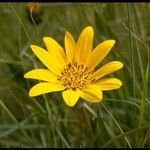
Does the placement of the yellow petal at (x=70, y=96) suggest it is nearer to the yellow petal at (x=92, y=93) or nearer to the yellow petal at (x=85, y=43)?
the yellow petal at (x=92, y=93)

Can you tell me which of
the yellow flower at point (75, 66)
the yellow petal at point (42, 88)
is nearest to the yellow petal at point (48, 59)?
the yellow flower at point (75, 66)

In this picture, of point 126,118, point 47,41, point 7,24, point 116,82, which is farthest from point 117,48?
point 7,24

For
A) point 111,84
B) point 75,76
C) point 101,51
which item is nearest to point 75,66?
point 75,76

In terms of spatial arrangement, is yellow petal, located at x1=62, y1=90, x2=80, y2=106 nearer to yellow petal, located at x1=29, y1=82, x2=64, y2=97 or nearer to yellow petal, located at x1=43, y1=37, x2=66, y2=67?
yellow petal, located at x1=29, y1=82, x2=64, y2=97

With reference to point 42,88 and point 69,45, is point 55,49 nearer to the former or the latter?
point 69,45

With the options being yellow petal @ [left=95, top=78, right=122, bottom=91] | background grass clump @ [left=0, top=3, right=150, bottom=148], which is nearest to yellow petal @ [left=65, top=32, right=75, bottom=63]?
background grass clump @ [left=0, top=3, right=150, bottom=148]

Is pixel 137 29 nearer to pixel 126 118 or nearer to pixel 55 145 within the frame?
pixel 126 118
